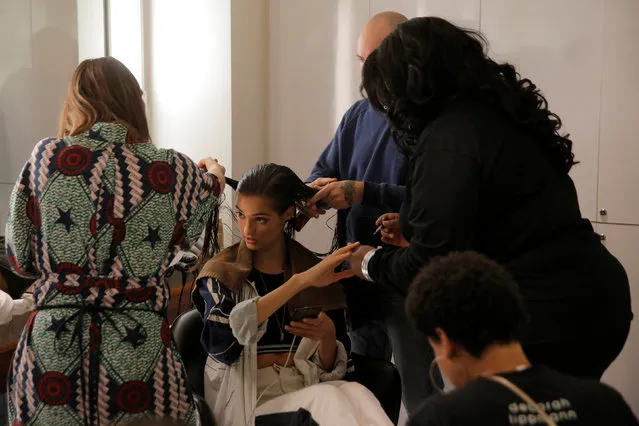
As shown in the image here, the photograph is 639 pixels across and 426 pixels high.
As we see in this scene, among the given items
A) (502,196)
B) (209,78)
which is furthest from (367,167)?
(209,78)

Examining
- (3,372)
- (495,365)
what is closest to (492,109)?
(495,365)

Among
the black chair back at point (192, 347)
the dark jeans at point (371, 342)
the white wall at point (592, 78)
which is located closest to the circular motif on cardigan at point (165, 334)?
the black chair back at point (192, 347)

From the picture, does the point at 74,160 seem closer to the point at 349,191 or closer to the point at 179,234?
the point at 179,234

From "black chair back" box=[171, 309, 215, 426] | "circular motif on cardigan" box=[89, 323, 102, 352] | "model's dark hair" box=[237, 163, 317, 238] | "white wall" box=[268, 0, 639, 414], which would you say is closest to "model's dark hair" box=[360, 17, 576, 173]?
"model's dark hair" box=[237, 163, 317, 238]

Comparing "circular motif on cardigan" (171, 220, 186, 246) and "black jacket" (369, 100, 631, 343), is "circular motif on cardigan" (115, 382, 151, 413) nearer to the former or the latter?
"circular motif on cardigan" (171, 220, 186, 246)

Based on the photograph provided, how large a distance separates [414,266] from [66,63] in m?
2.63

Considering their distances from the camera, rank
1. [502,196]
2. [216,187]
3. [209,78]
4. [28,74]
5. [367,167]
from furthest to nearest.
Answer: [209,78], [28,74], [367,167], [216,187], [502,196]

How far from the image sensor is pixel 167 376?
5.37 feet

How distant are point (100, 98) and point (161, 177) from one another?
0.73 feet

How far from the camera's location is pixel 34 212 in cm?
154

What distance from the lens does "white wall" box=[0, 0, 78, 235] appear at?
132 inches

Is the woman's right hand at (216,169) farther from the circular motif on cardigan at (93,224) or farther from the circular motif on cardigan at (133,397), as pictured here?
the circular motif on cardigan at (133,397)

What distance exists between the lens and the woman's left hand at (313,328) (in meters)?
2.01

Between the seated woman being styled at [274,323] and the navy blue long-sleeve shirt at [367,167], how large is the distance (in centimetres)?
20
